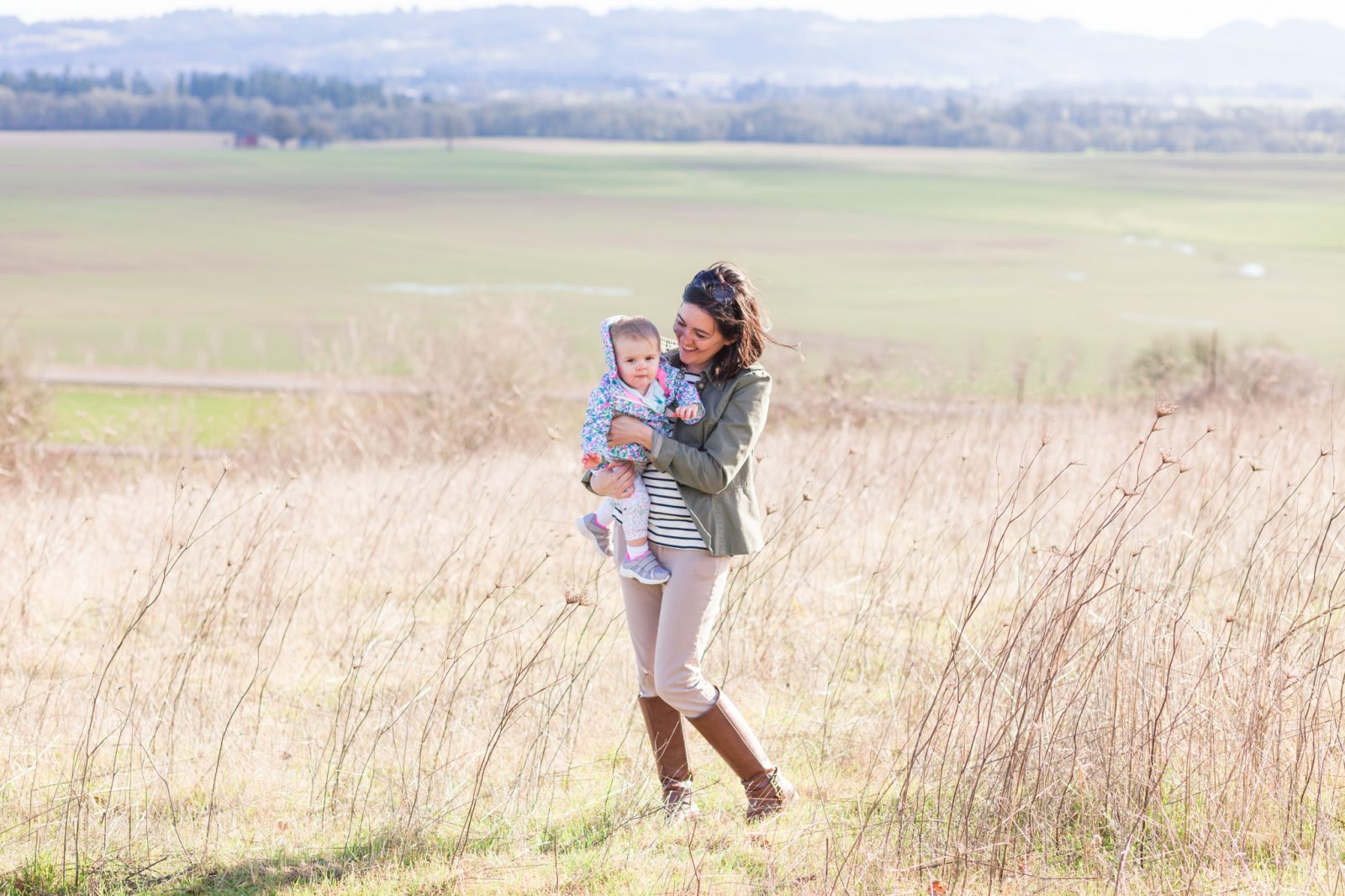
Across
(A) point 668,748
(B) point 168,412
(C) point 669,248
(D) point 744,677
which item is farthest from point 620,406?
(C) point 669,248

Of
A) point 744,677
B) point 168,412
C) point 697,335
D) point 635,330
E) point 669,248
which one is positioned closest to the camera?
point 635,330

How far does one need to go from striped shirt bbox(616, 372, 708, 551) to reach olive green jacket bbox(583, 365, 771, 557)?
4 centimetres

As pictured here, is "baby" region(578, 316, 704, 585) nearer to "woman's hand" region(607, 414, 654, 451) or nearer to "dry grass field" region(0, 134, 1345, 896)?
"woman's hand" region(607, 414, 654, 451)

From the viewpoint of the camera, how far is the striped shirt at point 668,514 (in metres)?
3.86

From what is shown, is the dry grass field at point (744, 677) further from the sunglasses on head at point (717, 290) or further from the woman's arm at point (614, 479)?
the sunglasses on head at point (717, 290)

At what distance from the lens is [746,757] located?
158 inches

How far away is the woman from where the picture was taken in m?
3.73

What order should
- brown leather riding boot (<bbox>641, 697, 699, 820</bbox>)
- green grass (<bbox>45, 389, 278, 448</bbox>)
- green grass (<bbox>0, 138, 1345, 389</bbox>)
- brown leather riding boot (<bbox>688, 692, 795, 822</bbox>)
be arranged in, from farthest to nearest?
green grass (<bbox>0, 138, 1345, 389</bbox>), green grass (<bbox>45, 389, 278, 448</bbox>), brown leather riding boot (<bbox>641, 697, 699, 820</bbox>), brown leather riding boot (<bbox>688, 692, 795, 822</bbox>)

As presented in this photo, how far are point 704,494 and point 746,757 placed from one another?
897 mm

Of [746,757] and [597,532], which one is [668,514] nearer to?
[597,532]

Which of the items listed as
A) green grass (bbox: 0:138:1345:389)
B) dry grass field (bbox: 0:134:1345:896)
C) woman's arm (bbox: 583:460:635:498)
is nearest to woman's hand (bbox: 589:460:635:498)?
woman's arm (bbox: 583:460:635:498)

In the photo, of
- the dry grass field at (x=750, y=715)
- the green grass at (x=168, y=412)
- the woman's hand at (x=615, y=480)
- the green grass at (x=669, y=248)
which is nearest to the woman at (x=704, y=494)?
the woman's hand at (x=615, y=480)

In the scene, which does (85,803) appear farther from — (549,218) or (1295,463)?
(549,218)

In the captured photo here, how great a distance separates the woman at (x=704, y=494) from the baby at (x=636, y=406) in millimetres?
42
